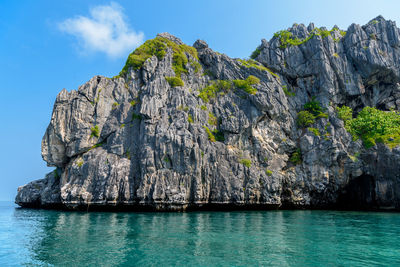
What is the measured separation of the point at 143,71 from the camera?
156 feet

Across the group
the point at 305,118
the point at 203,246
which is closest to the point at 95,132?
the point at 203,246

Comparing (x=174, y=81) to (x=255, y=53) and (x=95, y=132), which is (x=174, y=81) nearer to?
(x=95, y=132)

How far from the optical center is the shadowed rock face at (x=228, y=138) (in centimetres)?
3747

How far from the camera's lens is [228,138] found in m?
43.4

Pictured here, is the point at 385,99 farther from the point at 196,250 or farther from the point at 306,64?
the point at 196,250

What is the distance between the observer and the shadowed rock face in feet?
123

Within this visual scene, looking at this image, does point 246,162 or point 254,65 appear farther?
point 254,65

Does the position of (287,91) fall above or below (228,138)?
above

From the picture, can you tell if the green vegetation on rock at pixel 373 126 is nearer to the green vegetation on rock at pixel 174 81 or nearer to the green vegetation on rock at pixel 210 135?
the green vegetation on rock at pixel 210 135

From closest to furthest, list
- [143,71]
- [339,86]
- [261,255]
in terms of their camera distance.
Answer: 1. [261,255]
2. [143,71]
3. [339,86]

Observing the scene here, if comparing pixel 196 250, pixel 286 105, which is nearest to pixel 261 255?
A: pixel 196 250

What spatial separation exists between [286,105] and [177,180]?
26.9m

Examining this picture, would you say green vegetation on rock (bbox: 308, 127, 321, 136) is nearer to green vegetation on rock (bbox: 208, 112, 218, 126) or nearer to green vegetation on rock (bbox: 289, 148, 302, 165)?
green vegetation on rock (bbox: 289, 148, 302, 165)

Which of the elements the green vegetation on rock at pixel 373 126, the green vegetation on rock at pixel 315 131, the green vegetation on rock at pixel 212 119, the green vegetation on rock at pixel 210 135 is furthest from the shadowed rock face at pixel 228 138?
the green vegetation on rock at pixel 373 126
